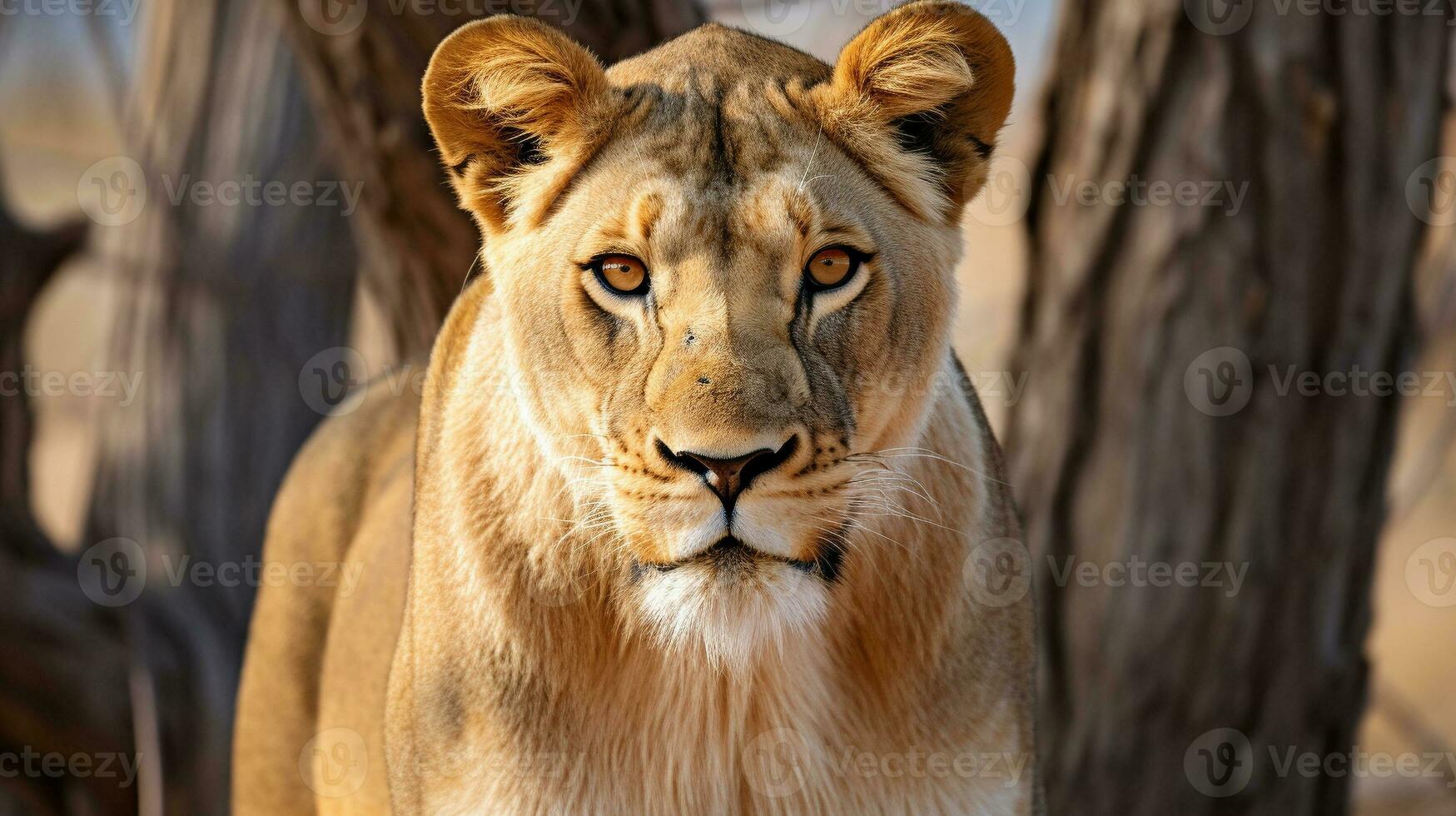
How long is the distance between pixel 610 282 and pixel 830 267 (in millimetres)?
361

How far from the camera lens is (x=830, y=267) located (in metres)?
2.44

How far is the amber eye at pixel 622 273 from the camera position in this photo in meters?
2.44

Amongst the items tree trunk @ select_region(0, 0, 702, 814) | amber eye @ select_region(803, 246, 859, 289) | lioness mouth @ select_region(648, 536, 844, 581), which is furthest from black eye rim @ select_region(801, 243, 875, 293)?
tree trunk @ select_region(0, 0, 702, 814)

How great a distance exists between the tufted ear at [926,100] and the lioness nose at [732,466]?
675mm

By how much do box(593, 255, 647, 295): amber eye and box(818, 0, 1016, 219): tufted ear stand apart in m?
0.46

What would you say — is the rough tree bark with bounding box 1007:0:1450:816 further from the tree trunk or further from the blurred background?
the tree trunk

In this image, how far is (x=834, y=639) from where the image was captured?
271 centimetres

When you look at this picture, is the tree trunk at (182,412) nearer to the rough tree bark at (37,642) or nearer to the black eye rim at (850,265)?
the rough tree bark at (37,642)

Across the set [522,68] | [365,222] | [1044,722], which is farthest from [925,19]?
[1044,722]

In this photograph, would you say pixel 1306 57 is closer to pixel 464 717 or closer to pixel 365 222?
pixel 365 222

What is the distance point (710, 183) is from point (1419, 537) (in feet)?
40.9

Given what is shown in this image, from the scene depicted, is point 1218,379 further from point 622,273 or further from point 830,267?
point 622,273

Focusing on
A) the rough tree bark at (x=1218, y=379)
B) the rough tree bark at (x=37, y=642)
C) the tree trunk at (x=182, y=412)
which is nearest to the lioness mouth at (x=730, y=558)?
the rough tree bark at (x=1218, y=379)

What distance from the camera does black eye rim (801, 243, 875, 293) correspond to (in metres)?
2.42
